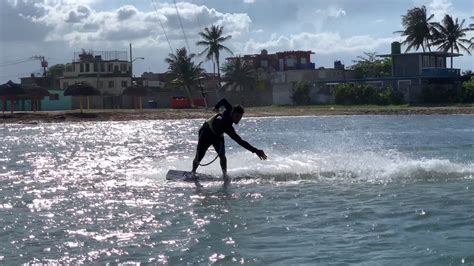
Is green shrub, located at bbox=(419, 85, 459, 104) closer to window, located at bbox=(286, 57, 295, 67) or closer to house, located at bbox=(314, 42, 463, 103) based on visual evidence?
house, located at bbox=(314, 42, 463, 103)

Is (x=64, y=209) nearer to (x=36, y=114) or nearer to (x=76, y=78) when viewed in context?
(x=36, y=114)

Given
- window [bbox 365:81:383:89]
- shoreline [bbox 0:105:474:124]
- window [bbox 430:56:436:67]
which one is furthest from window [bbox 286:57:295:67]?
shoreline [bbox 0:105:474:124]

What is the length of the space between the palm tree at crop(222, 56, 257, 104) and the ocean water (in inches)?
2565

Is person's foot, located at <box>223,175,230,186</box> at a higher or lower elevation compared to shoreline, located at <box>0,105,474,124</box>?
lower

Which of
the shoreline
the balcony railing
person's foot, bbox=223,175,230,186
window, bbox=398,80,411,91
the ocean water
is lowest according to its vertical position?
the ocean water

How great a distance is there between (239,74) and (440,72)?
21586mm

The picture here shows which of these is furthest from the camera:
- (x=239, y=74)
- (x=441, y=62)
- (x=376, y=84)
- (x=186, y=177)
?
(x=239, y=74)

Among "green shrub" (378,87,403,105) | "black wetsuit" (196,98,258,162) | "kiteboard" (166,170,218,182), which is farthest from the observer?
"green shrub" (378,87,403,105)

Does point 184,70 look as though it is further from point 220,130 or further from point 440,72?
point 220,130

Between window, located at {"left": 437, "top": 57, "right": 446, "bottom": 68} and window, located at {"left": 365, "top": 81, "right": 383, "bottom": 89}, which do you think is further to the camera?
window, located at {"left": 437, "top": 57, "right": 446, "bottom": 68}

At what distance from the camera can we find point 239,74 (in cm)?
8669

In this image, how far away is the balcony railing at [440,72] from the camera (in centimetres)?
7662

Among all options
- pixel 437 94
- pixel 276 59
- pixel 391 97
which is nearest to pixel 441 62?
pixel 437 94

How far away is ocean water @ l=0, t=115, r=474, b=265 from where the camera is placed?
948 cm
